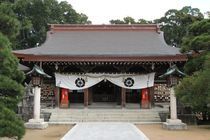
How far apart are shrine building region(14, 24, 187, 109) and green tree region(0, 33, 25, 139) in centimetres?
1158

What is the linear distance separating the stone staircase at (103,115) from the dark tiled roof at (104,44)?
3.53 m

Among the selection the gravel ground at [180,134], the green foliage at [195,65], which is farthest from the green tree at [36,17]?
the gravel ground at [180,134]

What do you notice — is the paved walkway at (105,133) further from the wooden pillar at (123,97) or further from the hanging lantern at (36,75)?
the wooden pillar at (123,97)

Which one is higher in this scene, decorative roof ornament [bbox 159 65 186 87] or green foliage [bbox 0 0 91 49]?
green foliage [bbox 0 0 91 49]

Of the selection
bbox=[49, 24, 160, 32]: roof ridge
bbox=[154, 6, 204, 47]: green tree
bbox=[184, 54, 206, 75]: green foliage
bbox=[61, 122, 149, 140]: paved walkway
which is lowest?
bbox=[61, 122, 149, 140]: paved walkway

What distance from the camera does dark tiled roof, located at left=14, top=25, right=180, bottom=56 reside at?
23.0 metres

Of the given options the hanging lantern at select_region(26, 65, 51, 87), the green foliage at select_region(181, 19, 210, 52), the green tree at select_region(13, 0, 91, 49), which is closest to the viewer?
the green foliage at select_region(181, 19, 210, 52)

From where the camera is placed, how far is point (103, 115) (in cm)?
2078

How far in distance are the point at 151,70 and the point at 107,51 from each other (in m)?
3.14

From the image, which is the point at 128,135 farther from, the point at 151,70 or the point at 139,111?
the point at 151,70

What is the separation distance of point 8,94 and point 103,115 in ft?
36.7

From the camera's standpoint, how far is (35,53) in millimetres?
22406

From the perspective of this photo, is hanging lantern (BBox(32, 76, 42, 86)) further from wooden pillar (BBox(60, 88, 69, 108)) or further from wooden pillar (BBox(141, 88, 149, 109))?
wooden pillar (BBox(141, 88, 149, 109))

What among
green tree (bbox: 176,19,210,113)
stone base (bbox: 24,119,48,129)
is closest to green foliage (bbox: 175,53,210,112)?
green tree (bbox: 176,19,210,113)
